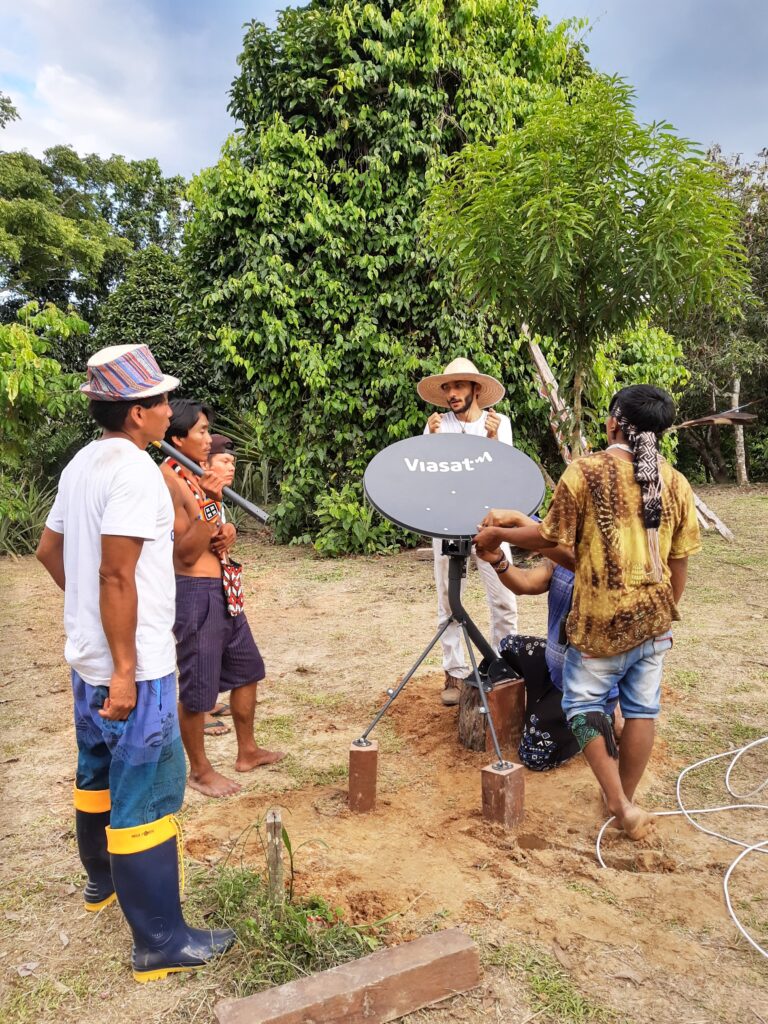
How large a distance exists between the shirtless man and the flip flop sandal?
623 millimetres

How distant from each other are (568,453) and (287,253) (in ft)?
13.1

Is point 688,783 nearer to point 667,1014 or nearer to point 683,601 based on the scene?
point 667,1014

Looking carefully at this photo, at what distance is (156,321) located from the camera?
1291 centimetres

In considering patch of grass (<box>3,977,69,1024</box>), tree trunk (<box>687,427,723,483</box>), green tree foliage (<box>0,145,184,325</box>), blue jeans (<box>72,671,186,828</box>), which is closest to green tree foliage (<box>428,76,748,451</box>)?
blue jeans (<box>72,671,186,828</box>)

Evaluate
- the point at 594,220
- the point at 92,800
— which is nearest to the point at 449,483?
the point at 92,800

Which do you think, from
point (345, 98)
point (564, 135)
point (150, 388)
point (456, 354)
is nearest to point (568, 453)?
point (456, 354)

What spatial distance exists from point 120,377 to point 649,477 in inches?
70.0

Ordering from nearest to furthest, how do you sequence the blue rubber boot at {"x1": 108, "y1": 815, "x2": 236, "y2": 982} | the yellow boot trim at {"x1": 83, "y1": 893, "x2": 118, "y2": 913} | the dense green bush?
the blue rubber boot at {"x1": 108, "y1": 815, "x2": 236, "y2": 982} < the yellow boot trim at {"x1": 83, "y1": 893, "x2": 118, "y2": 913} < the dense green bush

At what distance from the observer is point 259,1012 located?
1.84 metres

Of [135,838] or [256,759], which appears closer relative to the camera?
[135,838]

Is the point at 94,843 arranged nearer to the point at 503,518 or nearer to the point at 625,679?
the point at 503,518

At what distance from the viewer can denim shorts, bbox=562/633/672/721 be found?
111 inches

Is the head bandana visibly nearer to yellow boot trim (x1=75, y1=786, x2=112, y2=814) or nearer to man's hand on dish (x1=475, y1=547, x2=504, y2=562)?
man's hand on dish (x1=475, y1=547, x2=504, y2=562)

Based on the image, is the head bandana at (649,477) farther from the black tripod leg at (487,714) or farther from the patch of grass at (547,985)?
the patch of grass at (547,985)
